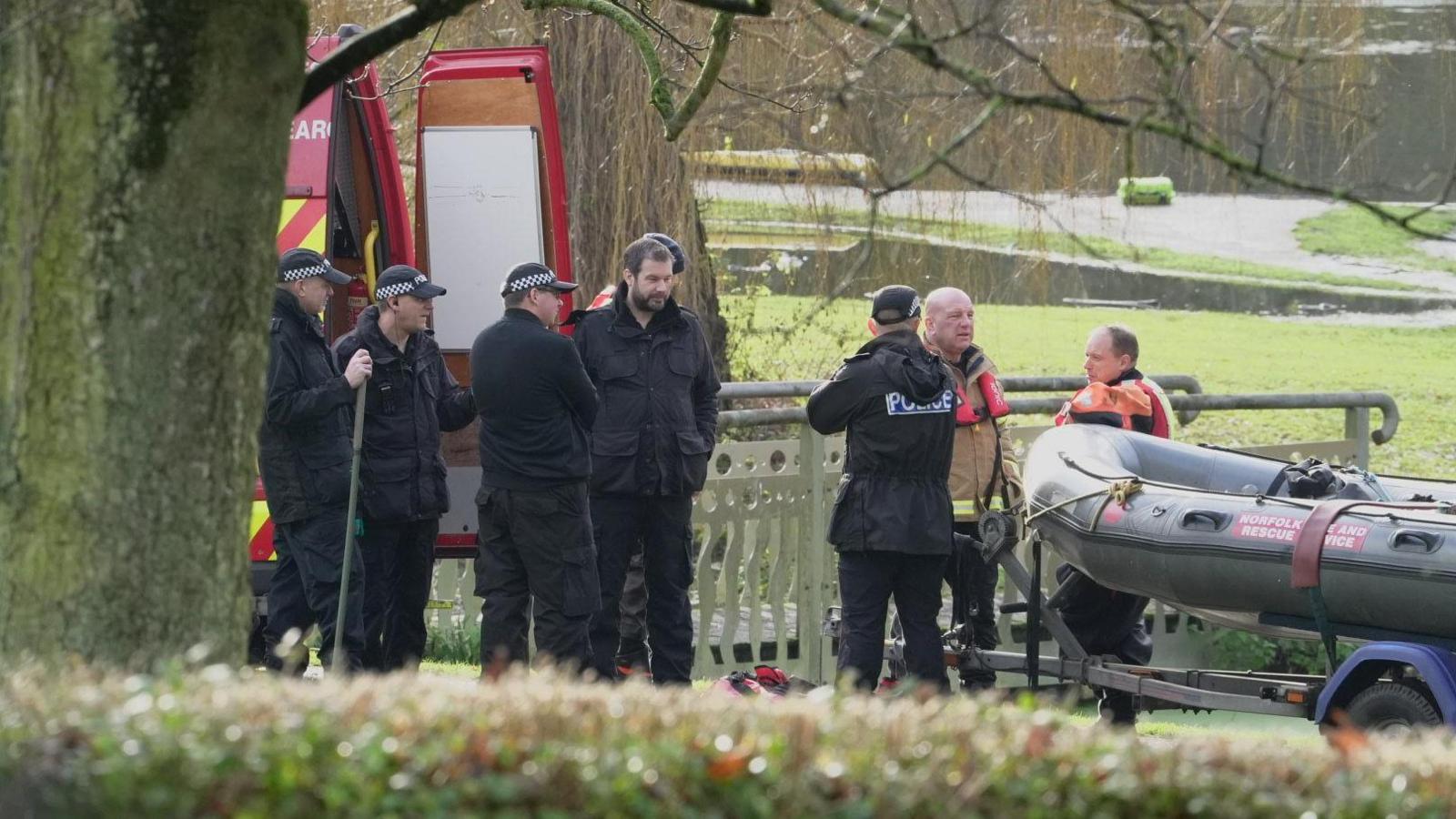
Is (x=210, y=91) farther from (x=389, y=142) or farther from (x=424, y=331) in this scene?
(x=389, y=142)

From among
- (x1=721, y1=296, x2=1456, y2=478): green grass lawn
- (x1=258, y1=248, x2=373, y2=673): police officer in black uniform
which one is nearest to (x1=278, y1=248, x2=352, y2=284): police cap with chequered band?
(x1=258, y1=248, x2=373, y2=673): police officer in black uniform

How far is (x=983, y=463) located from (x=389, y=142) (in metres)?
2.93

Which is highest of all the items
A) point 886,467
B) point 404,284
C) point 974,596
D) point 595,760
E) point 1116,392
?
point 404,284

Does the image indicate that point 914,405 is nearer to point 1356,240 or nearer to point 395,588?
point 395,588

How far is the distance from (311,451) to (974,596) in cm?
293

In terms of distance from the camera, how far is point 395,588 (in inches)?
310

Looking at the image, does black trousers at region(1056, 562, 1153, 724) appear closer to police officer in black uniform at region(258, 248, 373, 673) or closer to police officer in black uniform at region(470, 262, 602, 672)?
police officer in black uniform at region(470, 262, 602, 672)

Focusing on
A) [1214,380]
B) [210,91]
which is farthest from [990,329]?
[210,91]

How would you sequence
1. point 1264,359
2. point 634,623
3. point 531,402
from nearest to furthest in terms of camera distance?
point 531,402, point 634,623, point 1264,359

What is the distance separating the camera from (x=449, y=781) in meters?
3.04

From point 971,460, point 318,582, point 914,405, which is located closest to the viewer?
point 318,582

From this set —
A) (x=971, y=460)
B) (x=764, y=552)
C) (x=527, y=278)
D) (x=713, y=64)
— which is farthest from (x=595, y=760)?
(x=764, y=552)

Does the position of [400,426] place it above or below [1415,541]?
above

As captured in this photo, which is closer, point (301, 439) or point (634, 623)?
point (301, 439)
